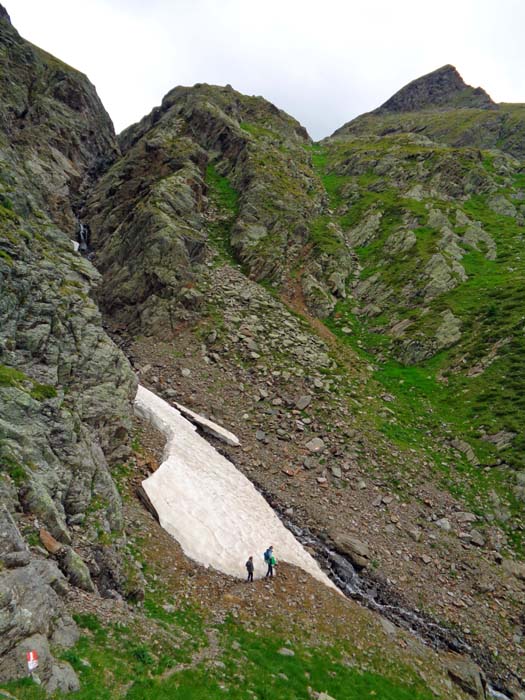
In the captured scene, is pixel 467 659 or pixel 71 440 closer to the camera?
pixel 71 440

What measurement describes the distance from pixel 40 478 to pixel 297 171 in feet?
253

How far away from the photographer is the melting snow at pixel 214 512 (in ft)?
74.8

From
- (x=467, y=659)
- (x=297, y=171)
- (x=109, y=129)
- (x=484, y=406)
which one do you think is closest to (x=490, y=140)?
(x=297, y=171)

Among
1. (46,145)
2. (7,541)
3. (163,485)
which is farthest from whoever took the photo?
(46,145)

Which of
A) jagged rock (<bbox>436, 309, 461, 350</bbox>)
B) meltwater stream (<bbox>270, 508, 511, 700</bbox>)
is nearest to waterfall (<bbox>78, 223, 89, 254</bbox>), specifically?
jagged rock (<bbox>436, 309, 461, 350</bbox>)

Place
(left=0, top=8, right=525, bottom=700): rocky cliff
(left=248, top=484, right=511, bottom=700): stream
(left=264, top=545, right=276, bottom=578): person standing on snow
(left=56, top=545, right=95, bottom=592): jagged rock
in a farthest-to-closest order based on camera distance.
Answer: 1. (left=264, top=545, right=276, bottom=578): person standing on snow
2. (left=248, top=484, right=511, bottom=700): stream
3. (left=0, top=8, right=525, bottom=700): rocky cliff
4. (left=56, top=545, right=95, bottom=592): jagged rock

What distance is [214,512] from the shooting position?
25.2 meters

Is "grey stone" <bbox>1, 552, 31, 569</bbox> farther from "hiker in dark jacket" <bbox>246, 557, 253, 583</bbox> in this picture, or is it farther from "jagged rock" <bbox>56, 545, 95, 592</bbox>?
"hiker in dark jacket" <bbox>246, 557, 253, 583</bbox>

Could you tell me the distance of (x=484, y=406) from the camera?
3631 cm

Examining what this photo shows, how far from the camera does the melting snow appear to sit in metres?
22.8

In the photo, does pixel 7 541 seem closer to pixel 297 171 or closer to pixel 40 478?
pixel 40 478

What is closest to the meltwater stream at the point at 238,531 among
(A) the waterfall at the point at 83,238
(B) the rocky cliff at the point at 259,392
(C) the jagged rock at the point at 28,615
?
(B) the rocky cliff at the point at 259,392

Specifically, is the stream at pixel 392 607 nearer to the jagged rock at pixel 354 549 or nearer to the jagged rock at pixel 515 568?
the jagged rock at pixel 354 549

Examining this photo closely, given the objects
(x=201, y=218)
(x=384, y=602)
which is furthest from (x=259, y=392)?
(x=201, y=218)
